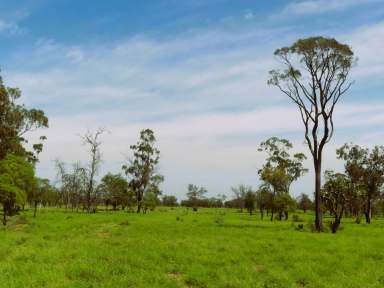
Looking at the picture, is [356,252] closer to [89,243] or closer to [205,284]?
[205,284]

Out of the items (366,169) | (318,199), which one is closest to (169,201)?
(366,169)

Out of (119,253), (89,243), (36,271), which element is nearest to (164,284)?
(36,271)

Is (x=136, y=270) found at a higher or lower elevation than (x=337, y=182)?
lower

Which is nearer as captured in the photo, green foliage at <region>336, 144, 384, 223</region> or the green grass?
the green grass

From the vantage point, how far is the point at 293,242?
24594 millimetres

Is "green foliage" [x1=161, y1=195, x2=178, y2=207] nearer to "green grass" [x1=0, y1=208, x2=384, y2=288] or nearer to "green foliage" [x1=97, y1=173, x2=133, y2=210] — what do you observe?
"green foliage" [x1=97, y1=173, x2=133, y2=210]

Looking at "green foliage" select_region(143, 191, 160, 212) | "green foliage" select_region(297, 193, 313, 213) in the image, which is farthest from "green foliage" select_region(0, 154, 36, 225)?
"green foliage" select_region(297, 193, 313, 213)

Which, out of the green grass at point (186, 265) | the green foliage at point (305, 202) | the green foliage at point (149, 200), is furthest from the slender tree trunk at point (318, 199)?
the green foliage at point (305, 202)

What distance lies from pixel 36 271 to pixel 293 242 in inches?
604

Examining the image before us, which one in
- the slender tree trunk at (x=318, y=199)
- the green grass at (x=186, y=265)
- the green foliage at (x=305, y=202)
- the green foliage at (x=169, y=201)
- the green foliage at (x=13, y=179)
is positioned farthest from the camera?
the green foliage at (x=169, y=201)

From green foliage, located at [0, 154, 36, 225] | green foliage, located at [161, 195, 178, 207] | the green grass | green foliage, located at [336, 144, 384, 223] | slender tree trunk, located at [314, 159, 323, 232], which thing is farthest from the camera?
green foliage, located at [161, 195, 178, 207]

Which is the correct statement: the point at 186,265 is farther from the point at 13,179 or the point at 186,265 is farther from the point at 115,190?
the point at 115,190

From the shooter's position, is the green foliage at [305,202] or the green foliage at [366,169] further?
the green foliage at [305,202]

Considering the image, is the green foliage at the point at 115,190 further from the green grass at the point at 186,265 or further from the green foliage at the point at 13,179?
the green grass at the point at 186,265
